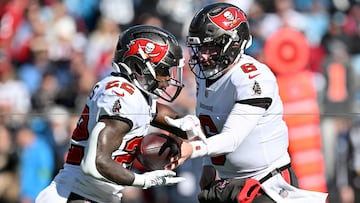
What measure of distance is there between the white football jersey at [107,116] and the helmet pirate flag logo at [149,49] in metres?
0.17

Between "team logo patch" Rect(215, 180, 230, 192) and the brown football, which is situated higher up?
the brown football

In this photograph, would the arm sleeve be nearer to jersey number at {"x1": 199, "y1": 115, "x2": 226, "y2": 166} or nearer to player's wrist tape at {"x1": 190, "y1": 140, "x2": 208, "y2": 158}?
player's wrist tape at {"x1": 190, "y1": 140, "x2": 208, "y2": 158}

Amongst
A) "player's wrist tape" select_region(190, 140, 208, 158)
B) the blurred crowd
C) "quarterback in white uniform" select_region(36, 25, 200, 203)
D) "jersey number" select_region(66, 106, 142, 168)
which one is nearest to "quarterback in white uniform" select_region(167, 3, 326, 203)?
"quarterback in white uniform" select_region(36, 25, 200, 203)

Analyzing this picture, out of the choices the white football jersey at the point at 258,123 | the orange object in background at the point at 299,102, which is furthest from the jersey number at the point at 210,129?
the orange object in background at the point at 299,102

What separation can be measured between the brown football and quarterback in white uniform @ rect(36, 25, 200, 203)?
141 millimetres

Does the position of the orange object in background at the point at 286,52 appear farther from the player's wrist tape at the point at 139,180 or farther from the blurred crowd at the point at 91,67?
the player's wrist tape at the point at 139,180

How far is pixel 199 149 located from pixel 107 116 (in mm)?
496

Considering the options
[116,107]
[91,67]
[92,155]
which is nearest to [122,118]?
[116,107]

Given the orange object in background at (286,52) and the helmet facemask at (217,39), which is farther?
the orange object in background at (286,52)

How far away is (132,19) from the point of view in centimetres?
1161

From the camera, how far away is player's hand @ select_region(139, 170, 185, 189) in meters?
5.32

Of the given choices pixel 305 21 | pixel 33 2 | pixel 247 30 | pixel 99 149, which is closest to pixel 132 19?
pixel 33 2

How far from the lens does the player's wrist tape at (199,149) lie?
17.5 ft

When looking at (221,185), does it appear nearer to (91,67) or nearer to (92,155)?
(92,155)
